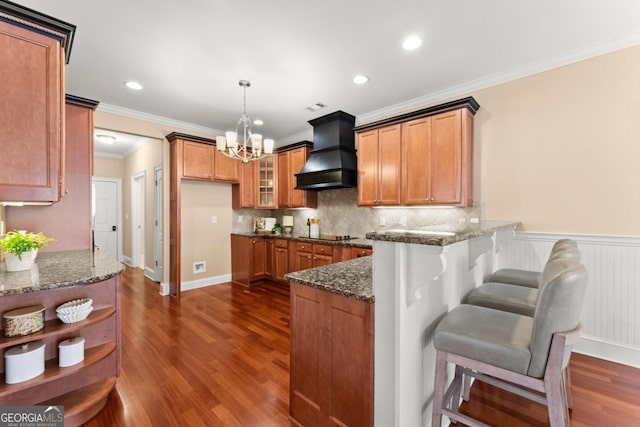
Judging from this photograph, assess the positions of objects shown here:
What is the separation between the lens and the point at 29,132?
1.64 metres

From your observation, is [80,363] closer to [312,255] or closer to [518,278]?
[312,255]

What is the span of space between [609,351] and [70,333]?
435cm

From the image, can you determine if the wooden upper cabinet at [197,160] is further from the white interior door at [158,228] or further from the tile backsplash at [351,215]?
the tile backsplash at [351,215]

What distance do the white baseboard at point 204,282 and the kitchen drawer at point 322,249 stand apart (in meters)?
2.10

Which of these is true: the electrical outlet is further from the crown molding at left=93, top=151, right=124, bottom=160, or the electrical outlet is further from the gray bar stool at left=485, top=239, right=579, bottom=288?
the gray bar stool at left=485, top=239, right=579, bottom=288

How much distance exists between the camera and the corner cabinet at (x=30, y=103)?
5.17 feet

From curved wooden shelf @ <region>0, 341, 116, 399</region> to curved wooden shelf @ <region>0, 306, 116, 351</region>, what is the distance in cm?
22

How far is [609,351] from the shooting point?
7.89 ft

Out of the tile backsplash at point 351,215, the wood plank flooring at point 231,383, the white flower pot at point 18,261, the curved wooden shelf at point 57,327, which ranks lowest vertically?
the wood plank flooring at point 231,383

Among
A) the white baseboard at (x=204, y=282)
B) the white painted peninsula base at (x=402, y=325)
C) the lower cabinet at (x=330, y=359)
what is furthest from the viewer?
the white baseboard at (x=204, y=282)

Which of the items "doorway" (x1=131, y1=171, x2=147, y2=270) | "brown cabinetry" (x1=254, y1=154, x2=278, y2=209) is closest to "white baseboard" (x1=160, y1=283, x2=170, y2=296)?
"brown cabinetry" (x1=254, y1=154, x2=278, y2=209)

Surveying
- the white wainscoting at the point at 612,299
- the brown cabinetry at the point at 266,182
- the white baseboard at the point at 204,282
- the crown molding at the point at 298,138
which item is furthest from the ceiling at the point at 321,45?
the white baseboard at the point at 204,282

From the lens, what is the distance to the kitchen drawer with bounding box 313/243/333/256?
3942mm

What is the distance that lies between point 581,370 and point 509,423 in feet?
3.73
